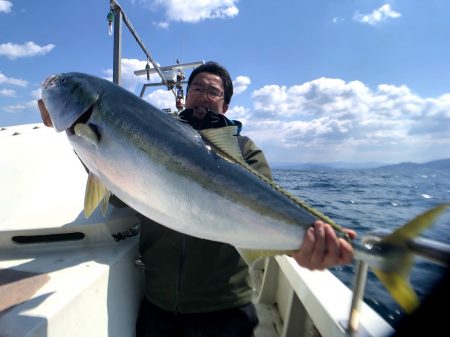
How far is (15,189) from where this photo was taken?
11.1 feet

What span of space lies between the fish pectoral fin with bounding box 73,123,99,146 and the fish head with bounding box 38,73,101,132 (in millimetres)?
113

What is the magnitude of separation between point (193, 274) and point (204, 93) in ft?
5.70

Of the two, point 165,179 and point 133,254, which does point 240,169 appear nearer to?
point 165,179

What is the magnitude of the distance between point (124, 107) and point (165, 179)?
54 centimetres

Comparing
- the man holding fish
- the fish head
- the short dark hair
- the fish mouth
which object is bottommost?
the man holding fish

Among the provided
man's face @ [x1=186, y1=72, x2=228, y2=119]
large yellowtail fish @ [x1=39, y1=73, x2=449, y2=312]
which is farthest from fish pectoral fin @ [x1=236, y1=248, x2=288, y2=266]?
man's face @ [x1=186, y1=72, x2=228, y2=119]

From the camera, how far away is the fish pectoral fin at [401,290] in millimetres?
1696

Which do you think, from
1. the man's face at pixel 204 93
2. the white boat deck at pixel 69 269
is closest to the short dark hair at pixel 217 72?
the man's face at pixel 204 93

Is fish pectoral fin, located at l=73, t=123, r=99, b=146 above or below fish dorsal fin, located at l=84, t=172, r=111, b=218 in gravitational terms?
above

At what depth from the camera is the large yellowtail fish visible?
6.10ft

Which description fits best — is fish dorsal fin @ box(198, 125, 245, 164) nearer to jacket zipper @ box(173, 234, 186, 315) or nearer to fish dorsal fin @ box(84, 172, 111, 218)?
fish dorsal fin @ box(84, 172, 111, 218)

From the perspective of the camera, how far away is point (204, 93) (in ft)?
10.7

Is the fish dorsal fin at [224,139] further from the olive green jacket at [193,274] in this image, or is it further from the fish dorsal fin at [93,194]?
the olive green jacket at [193,274]

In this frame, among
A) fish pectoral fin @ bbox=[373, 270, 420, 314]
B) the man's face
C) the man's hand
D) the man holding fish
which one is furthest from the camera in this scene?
the man's face
